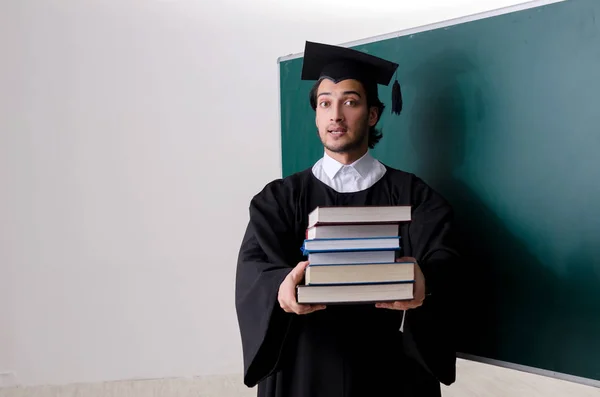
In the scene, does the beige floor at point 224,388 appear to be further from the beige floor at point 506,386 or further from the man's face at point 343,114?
the man's face at point 343,114

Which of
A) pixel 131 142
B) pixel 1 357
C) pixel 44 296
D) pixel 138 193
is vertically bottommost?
pixel 1 357

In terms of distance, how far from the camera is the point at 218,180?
13.8ft

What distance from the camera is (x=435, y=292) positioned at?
1.81m

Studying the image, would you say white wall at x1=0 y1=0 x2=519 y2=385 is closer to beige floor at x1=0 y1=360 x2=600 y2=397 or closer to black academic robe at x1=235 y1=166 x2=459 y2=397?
beige floor at x1=0 y1=360 x2=600 y2=397

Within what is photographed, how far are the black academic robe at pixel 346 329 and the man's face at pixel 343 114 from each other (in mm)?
156

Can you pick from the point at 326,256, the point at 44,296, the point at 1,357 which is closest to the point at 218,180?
the point at 44,296

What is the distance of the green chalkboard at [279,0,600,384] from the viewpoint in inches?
77.6

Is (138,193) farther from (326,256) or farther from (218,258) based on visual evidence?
(326,256)

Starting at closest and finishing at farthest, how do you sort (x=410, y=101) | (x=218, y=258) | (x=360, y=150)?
(x=360, y=150), (x=410, y=101), (x=218, y=258)

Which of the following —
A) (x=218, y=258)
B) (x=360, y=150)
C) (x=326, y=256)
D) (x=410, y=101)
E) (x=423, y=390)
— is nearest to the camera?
(x=326, y=256)

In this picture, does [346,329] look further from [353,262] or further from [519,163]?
[519,163]

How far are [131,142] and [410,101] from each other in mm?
2180

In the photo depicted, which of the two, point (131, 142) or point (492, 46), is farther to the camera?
point (131, 142)

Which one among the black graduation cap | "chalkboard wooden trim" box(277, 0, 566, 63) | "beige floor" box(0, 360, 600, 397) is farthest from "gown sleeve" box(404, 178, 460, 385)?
"beige floor" box(0, 360, 600, 397)
